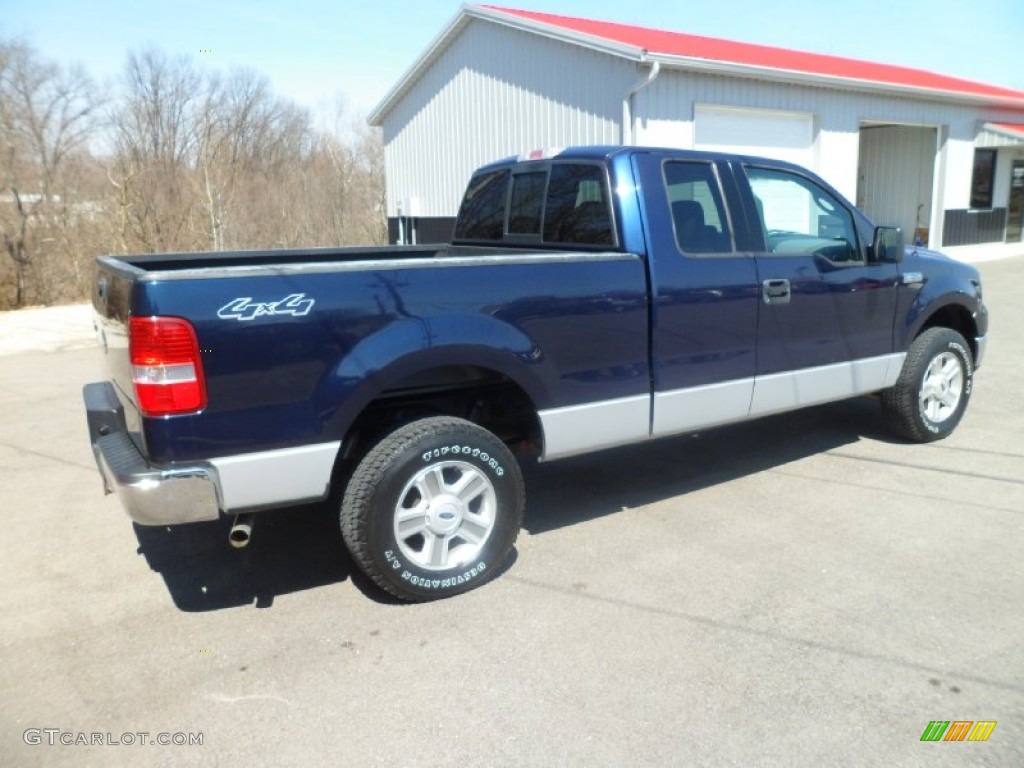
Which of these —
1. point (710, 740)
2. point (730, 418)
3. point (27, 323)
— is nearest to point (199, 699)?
point (710, 740)

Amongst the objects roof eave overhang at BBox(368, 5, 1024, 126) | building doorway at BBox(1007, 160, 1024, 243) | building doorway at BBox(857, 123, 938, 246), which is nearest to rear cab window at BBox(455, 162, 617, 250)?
roof eave overhang at BBox(368, 5, 1024, 126)

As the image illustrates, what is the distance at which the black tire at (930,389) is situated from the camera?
575cm

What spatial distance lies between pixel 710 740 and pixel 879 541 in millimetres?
2067

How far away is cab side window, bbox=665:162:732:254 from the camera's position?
14.8ft

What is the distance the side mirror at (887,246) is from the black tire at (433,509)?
2984 mm

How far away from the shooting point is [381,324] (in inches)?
137

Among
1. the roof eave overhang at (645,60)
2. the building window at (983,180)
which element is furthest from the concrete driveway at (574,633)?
the building window at (983,180)

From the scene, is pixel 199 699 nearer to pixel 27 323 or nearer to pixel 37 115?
pixel 27 323

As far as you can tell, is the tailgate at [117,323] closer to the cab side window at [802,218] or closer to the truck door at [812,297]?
the truck door at [812,297]

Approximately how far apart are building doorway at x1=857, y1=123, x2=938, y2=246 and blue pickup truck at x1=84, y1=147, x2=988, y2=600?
15.1 metres

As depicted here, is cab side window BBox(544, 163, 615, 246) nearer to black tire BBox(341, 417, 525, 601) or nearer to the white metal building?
black tire BBox(341, 417, 525, 601)

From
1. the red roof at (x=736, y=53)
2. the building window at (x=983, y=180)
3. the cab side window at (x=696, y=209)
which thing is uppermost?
the red roof at (x=736, y=53)

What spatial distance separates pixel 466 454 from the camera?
3754 millimetres

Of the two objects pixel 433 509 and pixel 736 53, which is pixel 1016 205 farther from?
pixel 433 509
